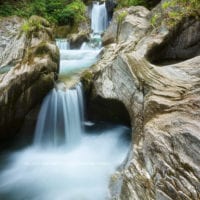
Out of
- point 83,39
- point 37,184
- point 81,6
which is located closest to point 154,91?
point 37,184

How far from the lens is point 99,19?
14.9 m

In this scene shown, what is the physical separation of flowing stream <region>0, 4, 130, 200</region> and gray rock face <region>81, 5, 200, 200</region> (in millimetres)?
843

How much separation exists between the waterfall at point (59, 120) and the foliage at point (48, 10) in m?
9.29

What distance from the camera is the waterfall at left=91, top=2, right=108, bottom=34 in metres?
14.8

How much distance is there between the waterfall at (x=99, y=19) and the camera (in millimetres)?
14797

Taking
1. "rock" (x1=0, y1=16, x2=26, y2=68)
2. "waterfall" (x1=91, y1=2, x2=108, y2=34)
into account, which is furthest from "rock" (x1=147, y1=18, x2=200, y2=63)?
"waterfall" (x1=91, y1=2, x2=108, y2=34)

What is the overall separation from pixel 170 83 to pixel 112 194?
1995 mm

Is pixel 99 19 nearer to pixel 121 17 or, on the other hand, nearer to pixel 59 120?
pixel 121 17

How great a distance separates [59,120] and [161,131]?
3.71 meters

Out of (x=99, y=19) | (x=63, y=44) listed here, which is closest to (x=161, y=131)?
Answer: (x=63, y=44)

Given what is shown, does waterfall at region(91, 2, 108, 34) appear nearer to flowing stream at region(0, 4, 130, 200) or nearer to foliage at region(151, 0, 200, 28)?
foliage at region(151, 0, 200, 28)

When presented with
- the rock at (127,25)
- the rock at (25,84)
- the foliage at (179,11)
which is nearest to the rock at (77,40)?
the rock at (127,25)

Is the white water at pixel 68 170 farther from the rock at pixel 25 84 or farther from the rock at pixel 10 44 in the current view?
the rock at pixel 10 44

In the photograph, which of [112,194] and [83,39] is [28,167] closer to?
[112,194]
